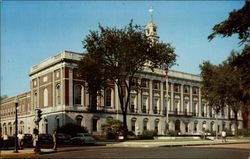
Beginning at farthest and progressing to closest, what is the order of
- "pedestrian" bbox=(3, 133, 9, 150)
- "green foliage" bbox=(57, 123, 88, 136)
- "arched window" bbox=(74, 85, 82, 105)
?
"arched window" bbox=(74, 85, 82, 105) → "green foliage" bbox=(57, 123, 88, 136) → "pedestrian" bbox=(3, 133, 9, 150)

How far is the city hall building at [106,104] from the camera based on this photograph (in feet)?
177

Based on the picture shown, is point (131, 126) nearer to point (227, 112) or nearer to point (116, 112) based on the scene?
point (116, 112)

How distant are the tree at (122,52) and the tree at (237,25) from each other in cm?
2152

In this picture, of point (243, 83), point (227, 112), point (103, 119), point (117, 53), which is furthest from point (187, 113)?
point (243, 83)

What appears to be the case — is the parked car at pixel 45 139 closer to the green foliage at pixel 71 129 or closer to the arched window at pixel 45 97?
the green foliage at pixel 71 129

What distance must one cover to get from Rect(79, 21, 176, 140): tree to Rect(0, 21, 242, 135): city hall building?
2702 millimetres

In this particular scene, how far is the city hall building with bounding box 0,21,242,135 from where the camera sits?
54031 mm

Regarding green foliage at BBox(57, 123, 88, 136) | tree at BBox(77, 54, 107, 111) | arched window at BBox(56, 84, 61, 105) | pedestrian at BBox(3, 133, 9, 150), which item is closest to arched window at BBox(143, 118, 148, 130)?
green foliage at BBox(57, 123, 88, 136)

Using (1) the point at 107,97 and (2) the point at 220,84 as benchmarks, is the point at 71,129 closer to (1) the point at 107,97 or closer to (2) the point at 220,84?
(1) the point at 107,97

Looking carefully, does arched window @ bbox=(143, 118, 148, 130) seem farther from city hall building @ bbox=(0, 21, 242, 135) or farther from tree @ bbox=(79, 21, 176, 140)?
tree @ bbox=(79, 21, 176, 140)

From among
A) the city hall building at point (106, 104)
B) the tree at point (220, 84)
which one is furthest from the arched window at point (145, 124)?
the tree at point (220, 84)

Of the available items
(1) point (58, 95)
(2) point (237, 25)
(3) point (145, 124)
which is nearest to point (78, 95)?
(1) point (58, 95)

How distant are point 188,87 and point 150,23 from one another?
22313 mm

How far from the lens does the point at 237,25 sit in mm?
17766
